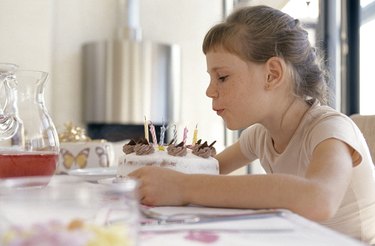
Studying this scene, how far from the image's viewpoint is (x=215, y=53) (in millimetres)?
1108

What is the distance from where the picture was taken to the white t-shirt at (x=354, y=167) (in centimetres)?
89

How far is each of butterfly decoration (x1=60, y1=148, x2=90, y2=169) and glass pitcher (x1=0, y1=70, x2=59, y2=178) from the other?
702 mm

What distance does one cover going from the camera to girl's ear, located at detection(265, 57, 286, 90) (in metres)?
1.11

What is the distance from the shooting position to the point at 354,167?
95 cm

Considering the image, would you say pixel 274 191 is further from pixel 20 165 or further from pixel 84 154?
pixel 84 154

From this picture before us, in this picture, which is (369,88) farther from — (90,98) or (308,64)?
(90,98)

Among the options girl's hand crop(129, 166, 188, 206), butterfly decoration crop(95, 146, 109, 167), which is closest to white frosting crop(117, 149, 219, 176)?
girl's hand crop(129, 166, 188, 206)

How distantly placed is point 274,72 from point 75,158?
0.77 m

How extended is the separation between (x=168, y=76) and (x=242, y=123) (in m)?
3.52

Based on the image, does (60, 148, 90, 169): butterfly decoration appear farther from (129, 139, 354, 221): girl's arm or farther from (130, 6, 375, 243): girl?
(129, 139, 354, 221): girl's arm

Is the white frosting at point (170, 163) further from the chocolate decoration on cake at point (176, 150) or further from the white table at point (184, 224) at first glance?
the white table at point (184, 224)

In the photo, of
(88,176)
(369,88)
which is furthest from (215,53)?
(369,88)

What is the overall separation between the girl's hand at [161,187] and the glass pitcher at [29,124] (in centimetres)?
17

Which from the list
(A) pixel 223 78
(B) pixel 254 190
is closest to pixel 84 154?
(A) pixel 223 78
